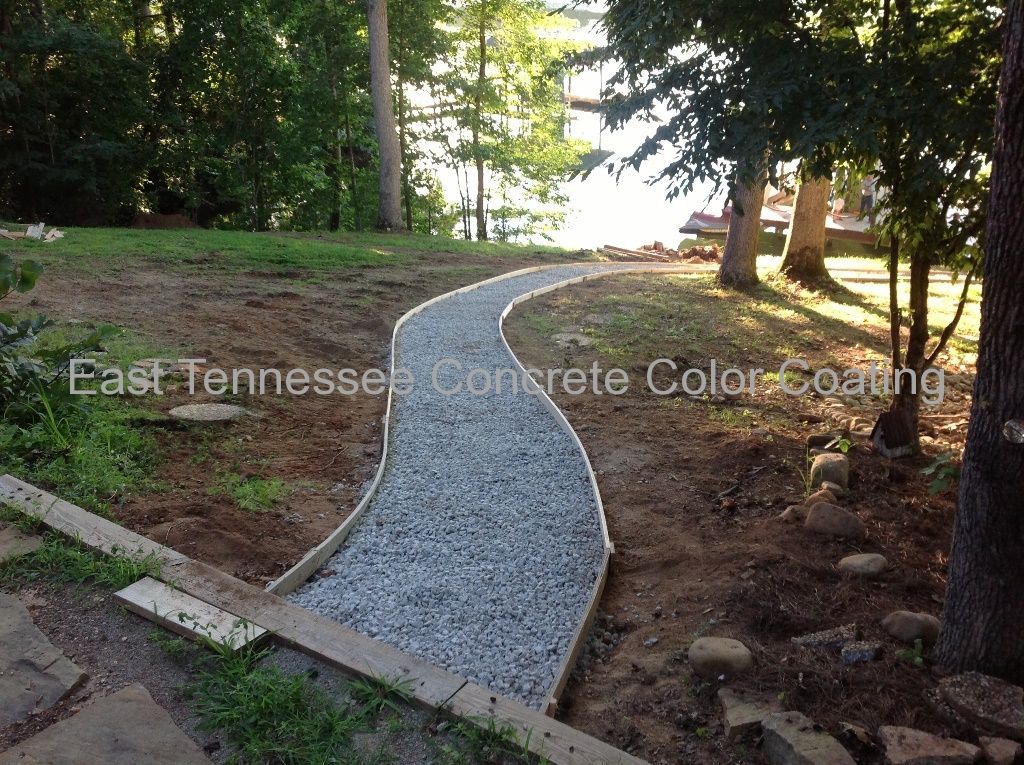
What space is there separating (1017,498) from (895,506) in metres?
1.78

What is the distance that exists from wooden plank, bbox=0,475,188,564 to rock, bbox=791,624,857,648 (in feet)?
7.69

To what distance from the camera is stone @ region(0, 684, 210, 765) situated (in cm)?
191

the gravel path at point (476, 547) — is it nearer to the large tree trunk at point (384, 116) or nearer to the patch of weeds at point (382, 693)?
the patch of weeds at point (382, 693)

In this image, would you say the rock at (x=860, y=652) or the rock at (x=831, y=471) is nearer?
the rock at (x=860, y=652)

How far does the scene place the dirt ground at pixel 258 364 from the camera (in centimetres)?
350

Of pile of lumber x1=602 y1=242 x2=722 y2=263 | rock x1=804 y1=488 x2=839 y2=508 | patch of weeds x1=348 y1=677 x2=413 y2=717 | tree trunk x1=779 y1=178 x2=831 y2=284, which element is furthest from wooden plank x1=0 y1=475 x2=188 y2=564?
pile of lumber x1=602 y1=242 x2=722 y2=263

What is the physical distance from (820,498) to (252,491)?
3.00m

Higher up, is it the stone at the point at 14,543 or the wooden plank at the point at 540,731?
the stone at the point at 14,543

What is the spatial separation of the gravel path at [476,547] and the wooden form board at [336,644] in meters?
0.47

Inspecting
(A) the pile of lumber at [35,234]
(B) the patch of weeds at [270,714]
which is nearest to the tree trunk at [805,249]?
(B) the patch of weeds at [270,714]

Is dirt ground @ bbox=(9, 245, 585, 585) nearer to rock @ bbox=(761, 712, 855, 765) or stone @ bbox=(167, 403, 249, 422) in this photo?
stone @ bbox=(167, 403, 249, 422)

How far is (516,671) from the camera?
2.75 meters

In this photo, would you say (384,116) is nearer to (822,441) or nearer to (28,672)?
(822,441)

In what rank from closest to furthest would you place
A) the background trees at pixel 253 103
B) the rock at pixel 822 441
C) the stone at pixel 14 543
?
the stone at pixel 14 543 < the rock at pixel 822 441 < the background trees at pixel 253 103
